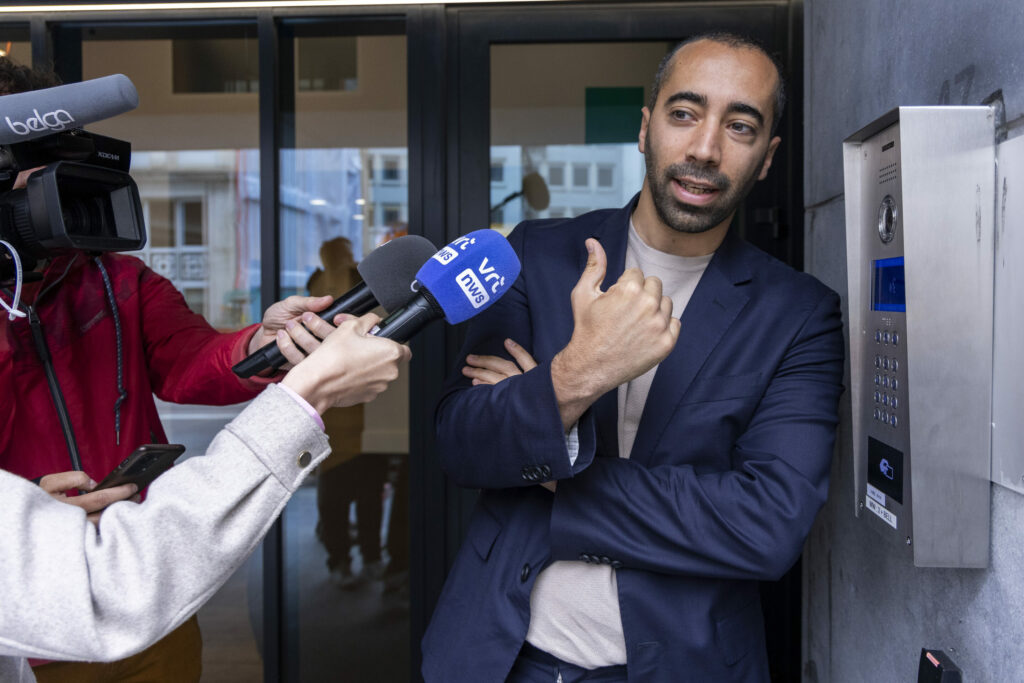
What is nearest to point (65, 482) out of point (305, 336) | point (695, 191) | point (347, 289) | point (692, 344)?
point (305, 336)

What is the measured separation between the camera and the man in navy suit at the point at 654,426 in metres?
1.36

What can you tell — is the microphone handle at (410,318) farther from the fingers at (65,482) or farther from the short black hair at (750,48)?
the short black hair at (750,48)

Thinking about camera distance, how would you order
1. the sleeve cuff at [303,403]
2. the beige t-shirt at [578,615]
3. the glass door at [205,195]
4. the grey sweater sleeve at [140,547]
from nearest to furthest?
the grey sweater sleeve at [140,547] → the sleeve cuff at [303,403] → the beige t-shirt at [578,615] → the glass door at [205,195]

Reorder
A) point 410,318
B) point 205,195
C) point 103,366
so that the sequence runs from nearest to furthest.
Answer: point 410,318 → point 103,366 → point 205,195

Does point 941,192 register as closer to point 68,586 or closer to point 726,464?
point 726,464

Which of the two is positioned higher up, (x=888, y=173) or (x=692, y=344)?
(x=888, y=173)

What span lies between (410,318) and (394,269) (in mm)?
194

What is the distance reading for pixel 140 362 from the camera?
1811 millimetres

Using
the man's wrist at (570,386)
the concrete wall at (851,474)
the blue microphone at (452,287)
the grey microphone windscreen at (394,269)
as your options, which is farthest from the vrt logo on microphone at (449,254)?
the concrete wall at (851,474)

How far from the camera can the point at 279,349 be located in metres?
1.26

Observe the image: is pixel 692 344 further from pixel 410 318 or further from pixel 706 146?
pixel 410 318

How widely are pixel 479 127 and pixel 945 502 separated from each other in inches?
70.7

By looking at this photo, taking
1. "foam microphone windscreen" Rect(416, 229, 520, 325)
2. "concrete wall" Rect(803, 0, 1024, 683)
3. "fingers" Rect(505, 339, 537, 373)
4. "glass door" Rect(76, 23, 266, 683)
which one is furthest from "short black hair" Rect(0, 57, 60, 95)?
"glass door" Rect(76, 23, 266, 683)

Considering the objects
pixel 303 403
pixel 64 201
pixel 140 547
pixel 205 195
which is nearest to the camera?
pixel 140 547
